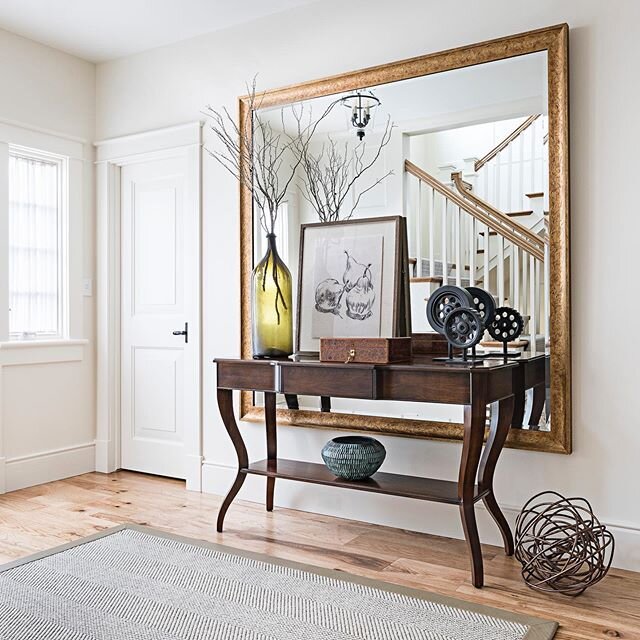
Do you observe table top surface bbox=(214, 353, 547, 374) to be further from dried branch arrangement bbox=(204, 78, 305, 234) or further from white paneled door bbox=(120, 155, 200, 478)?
white paneled door bbox=(120, 155, 200, 478)

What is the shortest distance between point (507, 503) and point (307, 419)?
40.8 inches

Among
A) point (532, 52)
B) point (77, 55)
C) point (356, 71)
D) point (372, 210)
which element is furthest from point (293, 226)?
point (77, 55)

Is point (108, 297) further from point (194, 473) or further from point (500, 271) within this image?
point (500, 271)

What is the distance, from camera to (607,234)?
9.08 feet

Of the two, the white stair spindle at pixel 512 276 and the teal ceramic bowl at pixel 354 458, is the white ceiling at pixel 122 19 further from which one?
the teal ceramic bowl at pixel 354 458

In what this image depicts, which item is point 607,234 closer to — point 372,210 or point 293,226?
point 372,210

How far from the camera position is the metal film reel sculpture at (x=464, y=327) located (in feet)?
8.63

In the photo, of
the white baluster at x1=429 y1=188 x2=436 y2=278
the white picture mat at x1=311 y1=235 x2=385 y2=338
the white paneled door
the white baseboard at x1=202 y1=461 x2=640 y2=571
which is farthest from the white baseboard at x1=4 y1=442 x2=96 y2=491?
the white baluster at x1=429 y1=188 x2=436 y2=278

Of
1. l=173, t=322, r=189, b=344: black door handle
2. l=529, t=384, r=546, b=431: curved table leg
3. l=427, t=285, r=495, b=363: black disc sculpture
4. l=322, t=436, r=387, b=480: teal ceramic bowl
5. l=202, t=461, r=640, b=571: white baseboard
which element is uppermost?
l=427, t=285, r=495, b=363: black disc sculpture

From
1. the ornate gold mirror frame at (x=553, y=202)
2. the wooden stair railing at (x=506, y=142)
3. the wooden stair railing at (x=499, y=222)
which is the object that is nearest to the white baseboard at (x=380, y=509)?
the ornate gold mirror frame at (x=553, y=202)

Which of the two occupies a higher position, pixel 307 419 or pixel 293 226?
pixel 293 226

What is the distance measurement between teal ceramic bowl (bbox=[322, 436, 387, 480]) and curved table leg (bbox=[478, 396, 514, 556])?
1.45 ft

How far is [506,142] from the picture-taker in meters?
2.95

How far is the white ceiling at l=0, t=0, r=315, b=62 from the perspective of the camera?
353 centimetres
